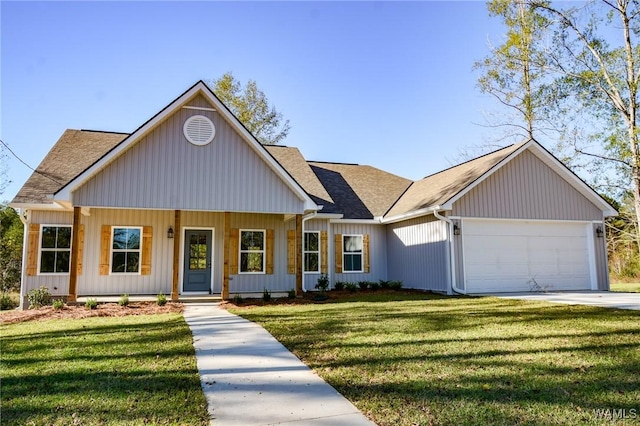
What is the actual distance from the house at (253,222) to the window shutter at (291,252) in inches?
1.9

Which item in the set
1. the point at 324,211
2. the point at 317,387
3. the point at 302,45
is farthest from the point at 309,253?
the point at 317,387

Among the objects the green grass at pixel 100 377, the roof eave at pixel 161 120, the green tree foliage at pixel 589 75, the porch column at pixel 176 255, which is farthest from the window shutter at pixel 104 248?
the green tree foliage at pixel 589 75

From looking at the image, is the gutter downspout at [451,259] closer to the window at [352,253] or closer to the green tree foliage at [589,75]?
the window at [352,253]

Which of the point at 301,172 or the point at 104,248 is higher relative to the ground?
the point at 301,172

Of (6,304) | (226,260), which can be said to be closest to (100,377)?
(226,260)

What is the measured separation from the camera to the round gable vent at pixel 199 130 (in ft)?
38.0

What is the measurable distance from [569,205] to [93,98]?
17.1 meters

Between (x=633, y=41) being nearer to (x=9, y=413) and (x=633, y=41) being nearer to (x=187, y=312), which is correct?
(x=187, y=312)

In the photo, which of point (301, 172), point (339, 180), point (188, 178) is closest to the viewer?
point (188, 178)

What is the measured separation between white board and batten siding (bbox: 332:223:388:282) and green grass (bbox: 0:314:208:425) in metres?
8.56

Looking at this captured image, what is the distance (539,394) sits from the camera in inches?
153

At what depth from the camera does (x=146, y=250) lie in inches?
511

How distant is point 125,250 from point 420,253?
960cm

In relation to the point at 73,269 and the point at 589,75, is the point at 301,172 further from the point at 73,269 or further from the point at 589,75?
the point at 589,75
